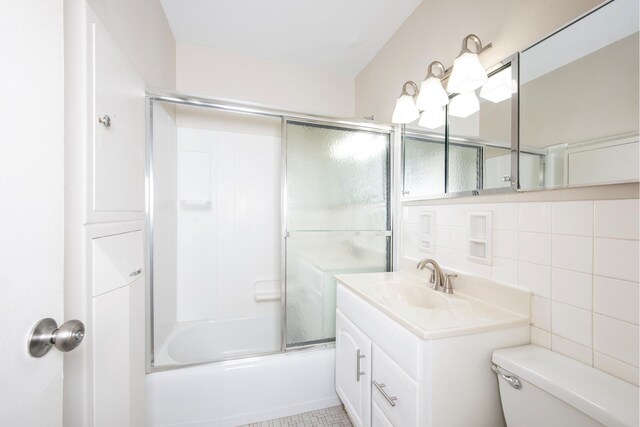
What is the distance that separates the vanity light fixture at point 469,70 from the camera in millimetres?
1116

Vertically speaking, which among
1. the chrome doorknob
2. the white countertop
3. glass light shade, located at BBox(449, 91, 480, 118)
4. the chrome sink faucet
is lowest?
the white countertop

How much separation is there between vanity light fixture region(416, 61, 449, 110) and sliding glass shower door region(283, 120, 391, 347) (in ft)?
1.60

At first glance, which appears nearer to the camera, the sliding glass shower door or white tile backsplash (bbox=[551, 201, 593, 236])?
white tile backsplash (bbox=[551, 201, 593, 236])

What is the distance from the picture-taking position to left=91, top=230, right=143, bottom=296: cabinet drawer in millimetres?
837

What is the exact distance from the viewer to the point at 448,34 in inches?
54.4

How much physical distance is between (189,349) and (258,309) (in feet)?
1.98

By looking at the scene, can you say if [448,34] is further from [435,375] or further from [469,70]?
[435,375]

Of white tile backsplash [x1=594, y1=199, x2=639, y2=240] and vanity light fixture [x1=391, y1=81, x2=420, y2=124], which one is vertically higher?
vanity light fixture [x1=391, y1=81, x2=420, y2=124]

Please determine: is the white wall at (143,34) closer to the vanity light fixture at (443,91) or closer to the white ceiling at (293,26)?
the white ceiling at (293,26)

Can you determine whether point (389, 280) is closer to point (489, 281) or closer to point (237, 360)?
point (489, 281)

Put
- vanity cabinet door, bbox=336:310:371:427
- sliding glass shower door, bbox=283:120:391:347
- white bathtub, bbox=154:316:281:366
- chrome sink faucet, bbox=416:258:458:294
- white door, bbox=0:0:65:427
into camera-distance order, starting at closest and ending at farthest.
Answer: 1. white door, bbox=0:0:65:427
2. vanity cabinet door, bbox=336:310:371:427
3. chrome sink faucet, bbox=416:258:458:294
4. sliding glass shower door, bbox=283:120:391:347
5. white bathtub, bbox=154:316:281:366

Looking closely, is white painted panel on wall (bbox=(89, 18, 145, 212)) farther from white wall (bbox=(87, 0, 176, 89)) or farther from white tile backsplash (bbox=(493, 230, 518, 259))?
white tile backsplash (bbox=(493, 230, 518, 259))

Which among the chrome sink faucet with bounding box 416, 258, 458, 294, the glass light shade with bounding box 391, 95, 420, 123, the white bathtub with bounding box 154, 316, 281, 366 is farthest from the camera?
the white bathtub with bounding box 154, 316, 281, 366

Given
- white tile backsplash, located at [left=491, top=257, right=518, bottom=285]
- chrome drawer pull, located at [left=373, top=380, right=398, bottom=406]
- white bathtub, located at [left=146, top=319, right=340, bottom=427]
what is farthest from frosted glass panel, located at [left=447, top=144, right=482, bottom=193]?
white bathtub, located at [left=146, top=319, right=340, bottom=427]
